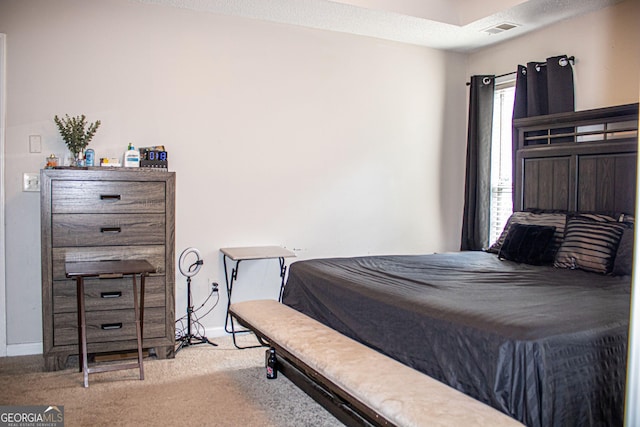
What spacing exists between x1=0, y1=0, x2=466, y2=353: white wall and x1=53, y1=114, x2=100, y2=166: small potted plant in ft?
0.37

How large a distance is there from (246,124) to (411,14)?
1.55 m

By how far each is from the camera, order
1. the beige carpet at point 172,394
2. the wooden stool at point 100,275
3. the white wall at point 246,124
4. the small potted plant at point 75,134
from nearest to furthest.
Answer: the beige carpet at point 172,394, the wooden stool at point 100,275, the small potted plant at point 75,134, the white wall at point 246,124

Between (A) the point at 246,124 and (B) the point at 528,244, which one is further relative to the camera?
(A) the point at 246,124

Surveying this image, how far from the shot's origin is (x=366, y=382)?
6.39ft

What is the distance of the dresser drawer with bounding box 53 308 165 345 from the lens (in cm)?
322

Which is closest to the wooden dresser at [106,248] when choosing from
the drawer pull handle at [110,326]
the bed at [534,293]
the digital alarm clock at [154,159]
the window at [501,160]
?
the drawer pull handle at [110,326]

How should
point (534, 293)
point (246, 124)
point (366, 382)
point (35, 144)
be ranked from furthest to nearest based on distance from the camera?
point (246, 124), point (35, 144), point (534, 293), point (366, 382)

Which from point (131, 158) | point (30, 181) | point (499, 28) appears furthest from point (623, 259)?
point (30, 181)

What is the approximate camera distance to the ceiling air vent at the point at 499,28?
13.8ft

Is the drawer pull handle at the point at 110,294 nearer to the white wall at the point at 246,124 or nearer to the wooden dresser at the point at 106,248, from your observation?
the wooden dresser at the point at 106,248

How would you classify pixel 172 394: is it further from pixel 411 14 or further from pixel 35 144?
pixel 411 14

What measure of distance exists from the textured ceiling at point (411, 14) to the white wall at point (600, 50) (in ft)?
0.31

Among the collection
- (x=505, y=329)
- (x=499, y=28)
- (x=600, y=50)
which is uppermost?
(x=499, y=28)

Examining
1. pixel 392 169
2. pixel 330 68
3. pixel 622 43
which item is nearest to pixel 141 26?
pixel 330 68
